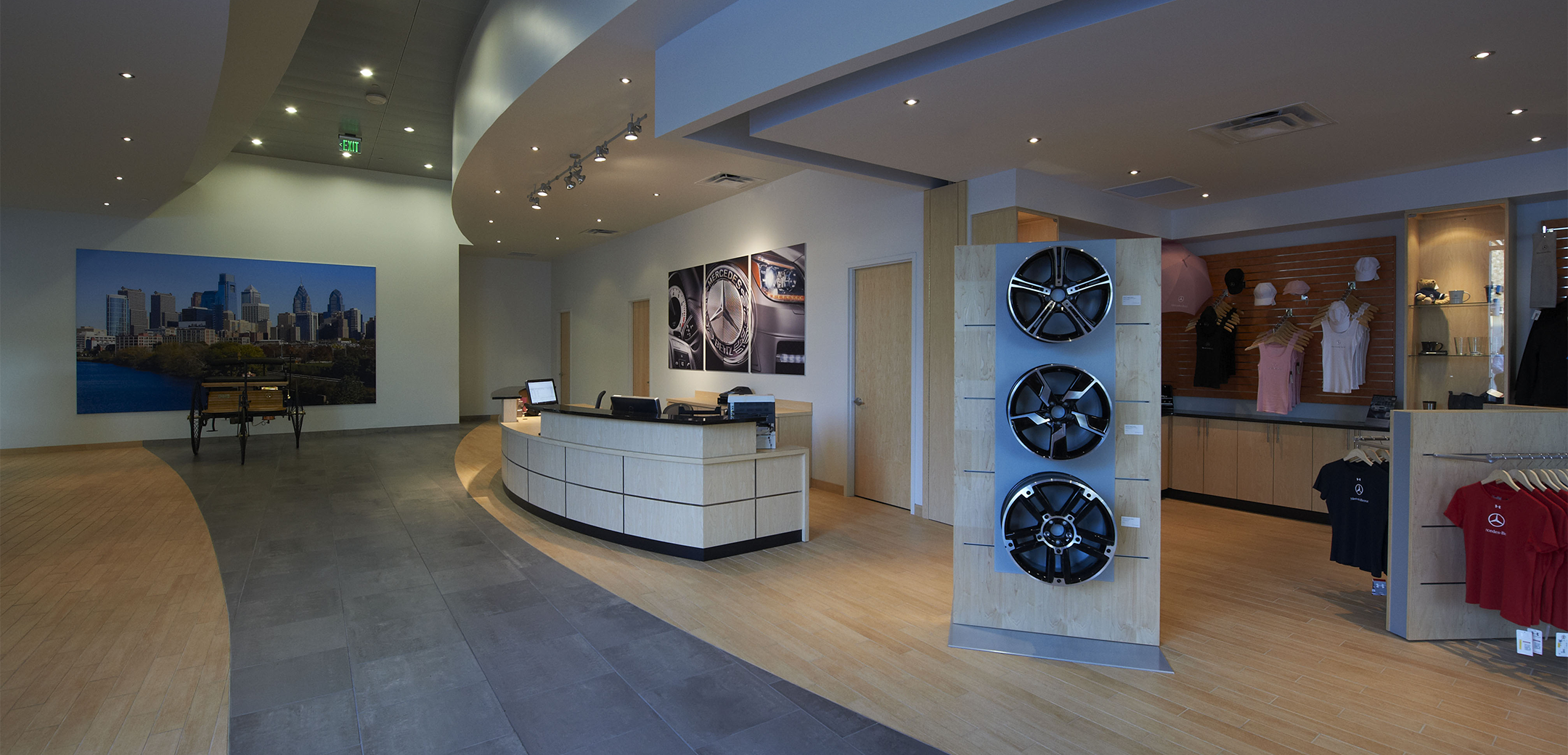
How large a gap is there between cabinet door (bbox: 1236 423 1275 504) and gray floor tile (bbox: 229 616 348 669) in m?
7.18

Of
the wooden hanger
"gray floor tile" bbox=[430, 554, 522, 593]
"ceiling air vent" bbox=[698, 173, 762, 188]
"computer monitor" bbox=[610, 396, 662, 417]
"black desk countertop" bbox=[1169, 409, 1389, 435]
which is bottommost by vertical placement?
"gray floor tile" bbox=[430, 554, 522, 593]

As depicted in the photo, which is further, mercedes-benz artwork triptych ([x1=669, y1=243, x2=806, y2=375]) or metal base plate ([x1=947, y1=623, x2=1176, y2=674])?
mercedes-benz artwork triptych ([x1=669, y1=243, x2=806, y2=375])

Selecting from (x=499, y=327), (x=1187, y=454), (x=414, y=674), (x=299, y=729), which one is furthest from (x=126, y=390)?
(x=1187, y=454)

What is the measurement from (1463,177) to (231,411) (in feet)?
42.1

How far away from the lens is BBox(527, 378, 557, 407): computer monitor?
6891 millimetres

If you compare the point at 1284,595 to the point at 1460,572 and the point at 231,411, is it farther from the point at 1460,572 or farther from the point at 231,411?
the point at 231,411

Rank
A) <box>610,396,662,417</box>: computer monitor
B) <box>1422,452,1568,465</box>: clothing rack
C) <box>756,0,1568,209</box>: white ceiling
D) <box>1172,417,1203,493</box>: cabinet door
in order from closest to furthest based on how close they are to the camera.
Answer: <box>756,0,1568,209</box>: white ceiling < <box>1422,452,1568,465</box>: clothing rack < <box>610,396,662,417</box>: computer monitor < <box>1172,417,1203,493</box>: cabinet door

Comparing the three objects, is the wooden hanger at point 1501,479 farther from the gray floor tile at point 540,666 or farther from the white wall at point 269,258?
the white wall at point 269,258

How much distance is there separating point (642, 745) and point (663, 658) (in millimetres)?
729

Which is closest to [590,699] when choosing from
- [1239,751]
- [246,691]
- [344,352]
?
[246,691]

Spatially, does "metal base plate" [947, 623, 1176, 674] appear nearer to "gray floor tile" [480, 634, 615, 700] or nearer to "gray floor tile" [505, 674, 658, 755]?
"gray floor tile" [505, 674, 658, 755]

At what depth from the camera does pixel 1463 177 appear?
5039 millimetres

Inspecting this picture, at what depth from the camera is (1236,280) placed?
6.80 meters

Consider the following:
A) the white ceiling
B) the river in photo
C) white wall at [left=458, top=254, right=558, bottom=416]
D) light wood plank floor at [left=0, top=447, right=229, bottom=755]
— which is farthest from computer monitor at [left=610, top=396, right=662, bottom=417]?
white wall at [left=458, top=254, right=558, bottom=416]
